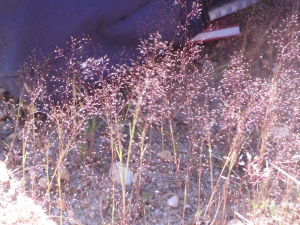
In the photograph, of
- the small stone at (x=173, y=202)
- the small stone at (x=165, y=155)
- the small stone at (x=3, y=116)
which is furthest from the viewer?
the small stone at (x=3, y=116)

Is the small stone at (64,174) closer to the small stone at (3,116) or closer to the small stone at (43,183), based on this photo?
the small stone at (43,183)

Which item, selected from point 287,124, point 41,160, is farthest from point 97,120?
point 287,124

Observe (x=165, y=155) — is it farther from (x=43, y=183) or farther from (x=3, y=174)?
(x=3, y=174)

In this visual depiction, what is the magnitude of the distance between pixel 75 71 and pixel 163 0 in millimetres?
473

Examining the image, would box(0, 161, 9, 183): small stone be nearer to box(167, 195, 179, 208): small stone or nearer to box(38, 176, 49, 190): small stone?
box(38, 176, 49, 190): small stone

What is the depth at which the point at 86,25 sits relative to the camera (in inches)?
62.8

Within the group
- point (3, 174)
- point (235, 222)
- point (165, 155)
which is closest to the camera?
point (235, 222)

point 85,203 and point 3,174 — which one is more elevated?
point 3,174

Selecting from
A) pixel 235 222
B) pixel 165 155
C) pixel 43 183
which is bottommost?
pixel 235 222

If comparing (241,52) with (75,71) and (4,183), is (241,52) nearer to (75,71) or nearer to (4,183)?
(75,71)

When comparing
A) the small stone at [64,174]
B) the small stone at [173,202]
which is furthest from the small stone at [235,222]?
the small stone at [64,174]

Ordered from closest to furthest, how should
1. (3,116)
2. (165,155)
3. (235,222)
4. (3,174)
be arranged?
1. (235,222)
2. (3,174)
3. (165,155)
4. (3,116)

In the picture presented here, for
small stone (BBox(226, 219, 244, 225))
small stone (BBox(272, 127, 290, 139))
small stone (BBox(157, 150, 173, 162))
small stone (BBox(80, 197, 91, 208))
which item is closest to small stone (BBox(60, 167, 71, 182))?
small stone (BBox(80, 197, 91, 208))

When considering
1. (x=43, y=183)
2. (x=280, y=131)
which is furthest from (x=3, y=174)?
(x=280, y=131)
